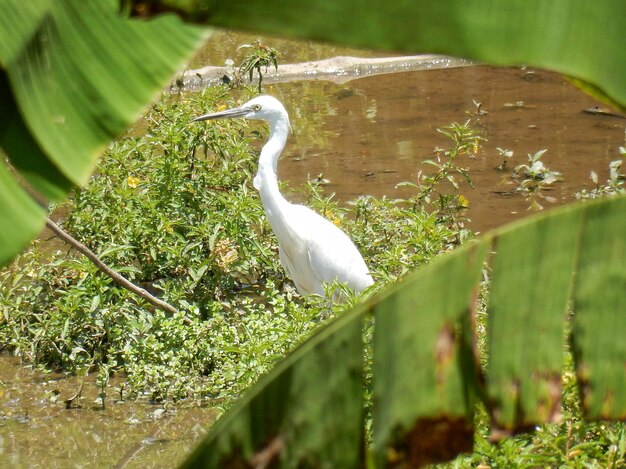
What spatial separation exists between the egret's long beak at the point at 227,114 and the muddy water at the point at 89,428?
54.2 inches

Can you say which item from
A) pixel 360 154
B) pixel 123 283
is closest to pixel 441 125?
pixel 360 154

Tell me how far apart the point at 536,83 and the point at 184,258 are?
6.16 metres

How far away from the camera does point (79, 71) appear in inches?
53.6

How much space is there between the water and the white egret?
108cm

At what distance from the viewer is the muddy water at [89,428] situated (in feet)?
13.2

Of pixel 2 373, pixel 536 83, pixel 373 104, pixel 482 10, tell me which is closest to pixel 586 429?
pixel 482 10

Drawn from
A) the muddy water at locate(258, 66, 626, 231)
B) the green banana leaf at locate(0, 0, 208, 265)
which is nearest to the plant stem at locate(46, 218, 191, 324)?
the muddy water at locate(258, 66, 626, 231)

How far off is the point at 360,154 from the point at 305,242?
3035mm

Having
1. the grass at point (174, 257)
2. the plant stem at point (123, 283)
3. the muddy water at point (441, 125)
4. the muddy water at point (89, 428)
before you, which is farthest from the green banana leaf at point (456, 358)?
the muddy water at point (441, 125)

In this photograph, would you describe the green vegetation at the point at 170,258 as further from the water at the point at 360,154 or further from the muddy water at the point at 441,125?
the muddy water at the point at 441,125

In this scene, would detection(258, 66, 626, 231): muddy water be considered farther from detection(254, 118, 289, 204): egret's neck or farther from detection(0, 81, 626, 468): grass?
detection(254, 118, 289, 204): egret's neck

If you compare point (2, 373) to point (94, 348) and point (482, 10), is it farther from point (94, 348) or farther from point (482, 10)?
point (482, 10)

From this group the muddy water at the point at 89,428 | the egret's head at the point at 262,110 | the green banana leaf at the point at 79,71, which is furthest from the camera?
the egret's head at the point at 262,110

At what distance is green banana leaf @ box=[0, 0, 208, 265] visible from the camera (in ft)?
4.41
